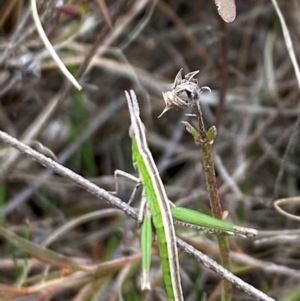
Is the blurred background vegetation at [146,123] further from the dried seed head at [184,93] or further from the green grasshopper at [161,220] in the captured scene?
the dried seed head at [184,93]

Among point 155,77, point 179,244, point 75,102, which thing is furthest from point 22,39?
point 179,244

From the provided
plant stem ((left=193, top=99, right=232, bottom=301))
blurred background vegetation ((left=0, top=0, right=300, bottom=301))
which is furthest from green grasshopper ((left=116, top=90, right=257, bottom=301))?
blurred background vegetation ((left=0, top=0, right=300, bottom=301))

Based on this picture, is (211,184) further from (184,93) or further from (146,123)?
(146,123)

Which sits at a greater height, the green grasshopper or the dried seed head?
the dried seed head

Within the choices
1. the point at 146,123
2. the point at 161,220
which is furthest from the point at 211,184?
the point at 146,123

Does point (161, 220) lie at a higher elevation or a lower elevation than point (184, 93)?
lower

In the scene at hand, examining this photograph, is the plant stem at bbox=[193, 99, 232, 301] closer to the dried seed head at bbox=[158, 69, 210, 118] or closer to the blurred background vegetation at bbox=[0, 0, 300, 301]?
the dried seed head at bbox=[158, 69, 210, 118]
